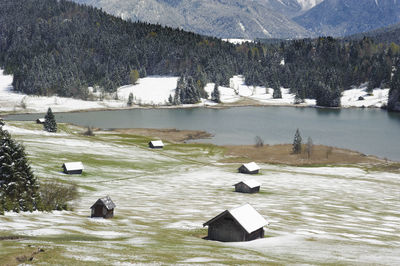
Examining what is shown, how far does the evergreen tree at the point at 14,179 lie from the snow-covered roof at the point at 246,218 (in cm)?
2194

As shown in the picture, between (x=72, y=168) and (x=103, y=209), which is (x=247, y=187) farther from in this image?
(x=103, y=209)

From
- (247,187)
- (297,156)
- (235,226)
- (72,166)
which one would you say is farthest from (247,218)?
(297,156)

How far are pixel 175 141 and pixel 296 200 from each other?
297 ft

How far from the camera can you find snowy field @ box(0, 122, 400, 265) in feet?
116

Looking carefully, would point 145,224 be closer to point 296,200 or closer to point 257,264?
point 257,264

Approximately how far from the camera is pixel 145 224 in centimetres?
5294

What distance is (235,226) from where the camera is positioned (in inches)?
1769

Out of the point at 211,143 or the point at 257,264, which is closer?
the point at 257,264

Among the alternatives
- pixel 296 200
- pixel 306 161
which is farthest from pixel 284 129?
pixel 296 200

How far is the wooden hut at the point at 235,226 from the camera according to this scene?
44469 millimetres

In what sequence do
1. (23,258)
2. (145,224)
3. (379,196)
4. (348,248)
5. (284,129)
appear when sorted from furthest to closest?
(284,129) → (379,196) → (145,224) → (348,248) → (23,258)

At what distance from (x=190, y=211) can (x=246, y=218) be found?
21.7m

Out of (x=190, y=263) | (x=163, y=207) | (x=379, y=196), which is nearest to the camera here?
(x=190, y=263)

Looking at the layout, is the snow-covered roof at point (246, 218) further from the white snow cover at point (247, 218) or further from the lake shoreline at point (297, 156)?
the lake shoreline at point (297, 156)
